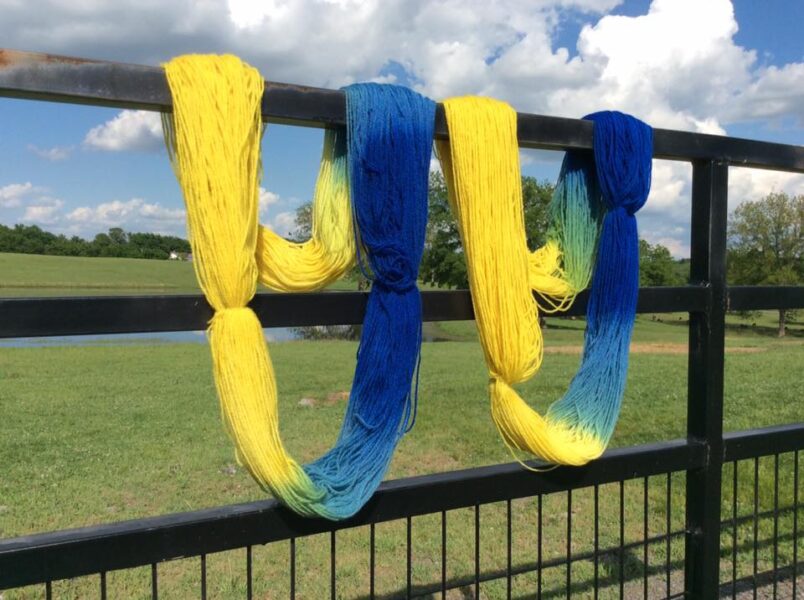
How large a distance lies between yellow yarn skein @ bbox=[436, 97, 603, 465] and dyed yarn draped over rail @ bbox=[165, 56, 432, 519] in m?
0.23

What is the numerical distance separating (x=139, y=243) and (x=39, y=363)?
11.8m

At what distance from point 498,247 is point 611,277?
0.42 m

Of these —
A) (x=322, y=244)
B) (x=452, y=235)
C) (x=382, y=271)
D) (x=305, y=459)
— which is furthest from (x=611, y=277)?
(x=305, y=459)

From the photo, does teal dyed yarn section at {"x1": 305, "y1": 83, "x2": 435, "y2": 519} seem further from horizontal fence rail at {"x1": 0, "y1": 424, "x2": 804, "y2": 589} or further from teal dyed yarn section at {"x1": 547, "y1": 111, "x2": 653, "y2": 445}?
teal dyed yarn section at {"x1": 547, "y1": 111, "x2": 653, "y2": 445}

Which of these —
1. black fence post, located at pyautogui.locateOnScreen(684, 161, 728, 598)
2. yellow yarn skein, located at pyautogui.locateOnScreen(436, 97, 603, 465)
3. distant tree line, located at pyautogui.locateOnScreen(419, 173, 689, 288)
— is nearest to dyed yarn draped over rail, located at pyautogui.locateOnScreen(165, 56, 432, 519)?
yellow yarn skein, located at pyautogui.locateOnScreen(436, 97, 603, 465)

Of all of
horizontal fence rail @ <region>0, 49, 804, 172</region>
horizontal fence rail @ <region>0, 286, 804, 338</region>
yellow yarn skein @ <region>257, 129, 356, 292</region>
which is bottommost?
horizontal fence rail @ <region>0, 286, 804, 338</region>

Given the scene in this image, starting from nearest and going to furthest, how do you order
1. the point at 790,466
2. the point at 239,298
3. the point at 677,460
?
the point at 239,298
the point at 677,460
the point at 790,466

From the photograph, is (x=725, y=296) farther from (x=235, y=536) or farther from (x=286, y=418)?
(x=286, y=418)

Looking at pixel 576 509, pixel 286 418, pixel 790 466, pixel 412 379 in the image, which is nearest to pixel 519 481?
pixel 412 379

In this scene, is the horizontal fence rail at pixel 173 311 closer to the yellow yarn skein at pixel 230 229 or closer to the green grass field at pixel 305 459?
the yellow yarn skein at pixel 230 229

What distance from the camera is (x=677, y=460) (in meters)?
2.18

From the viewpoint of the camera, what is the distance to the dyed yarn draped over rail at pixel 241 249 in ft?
4.73

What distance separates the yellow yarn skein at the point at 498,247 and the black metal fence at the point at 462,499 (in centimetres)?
8

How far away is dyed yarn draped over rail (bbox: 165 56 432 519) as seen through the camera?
144 cm
